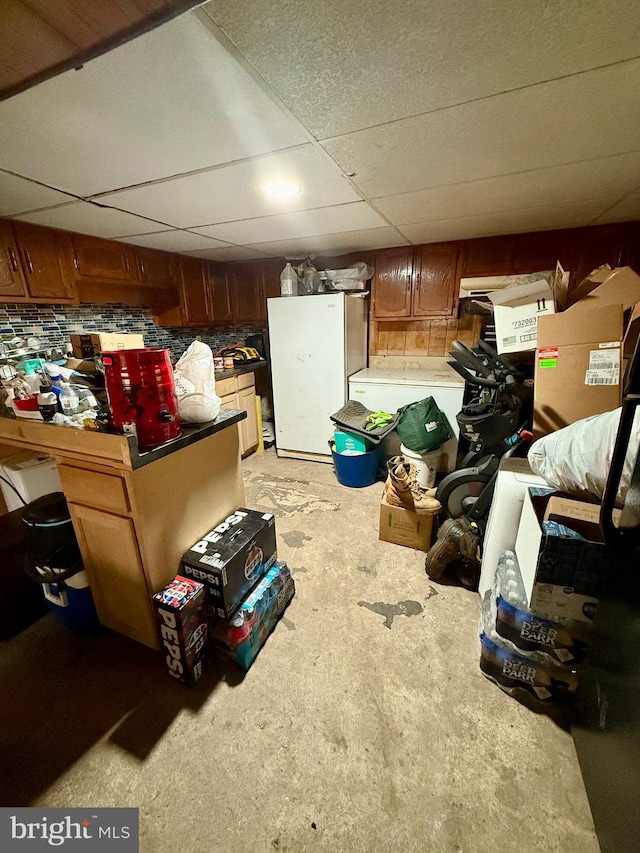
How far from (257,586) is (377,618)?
0.61m

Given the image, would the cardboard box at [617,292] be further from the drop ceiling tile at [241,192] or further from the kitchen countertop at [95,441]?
the kitchen countertop at [95,441]

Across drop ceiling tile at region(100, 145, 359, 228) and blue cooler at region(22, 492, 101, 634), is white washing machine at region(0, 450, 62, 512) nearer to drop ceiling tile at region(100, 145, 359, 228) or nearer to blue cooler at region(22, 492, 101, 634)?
blue cooler at region(22, 492, 101, 634)

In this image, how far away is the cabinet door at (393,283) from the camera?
2.93 metres

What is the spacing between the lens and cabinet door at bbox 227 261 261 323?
3512 millimetres

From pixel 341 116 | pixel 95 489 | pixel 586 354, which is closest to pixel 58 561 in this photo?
pixel 95 489

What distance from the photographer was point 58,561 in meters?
1.33

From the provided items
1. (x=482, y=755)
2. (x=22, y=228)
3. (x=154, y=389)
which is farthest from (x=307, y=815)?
(x=22, y=228)

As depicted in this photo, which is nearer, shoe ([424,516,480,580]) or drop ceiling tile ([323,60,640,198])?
drop ceiling tile ([323,60,640,198])

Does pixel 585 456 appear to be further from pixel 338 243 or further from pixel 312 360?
pixel 338 243

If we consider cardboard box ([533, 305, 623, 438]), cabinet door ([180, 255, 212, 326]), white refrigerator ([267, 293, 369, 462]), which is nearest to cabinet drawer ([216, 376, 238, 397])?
white refrigerator ([267, 293, 369, 462])

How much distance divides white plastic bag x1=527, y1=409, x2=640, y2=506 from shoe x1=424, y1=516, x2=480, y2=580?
0.64 meters

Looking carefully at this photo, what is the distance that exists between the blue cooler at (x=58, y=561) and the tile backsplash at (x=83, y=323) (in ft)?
4.96

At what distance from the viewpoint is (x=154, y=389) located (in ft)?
3.51

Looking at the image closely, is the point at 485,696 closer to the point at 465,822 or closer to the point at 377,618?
the point at 465,822
